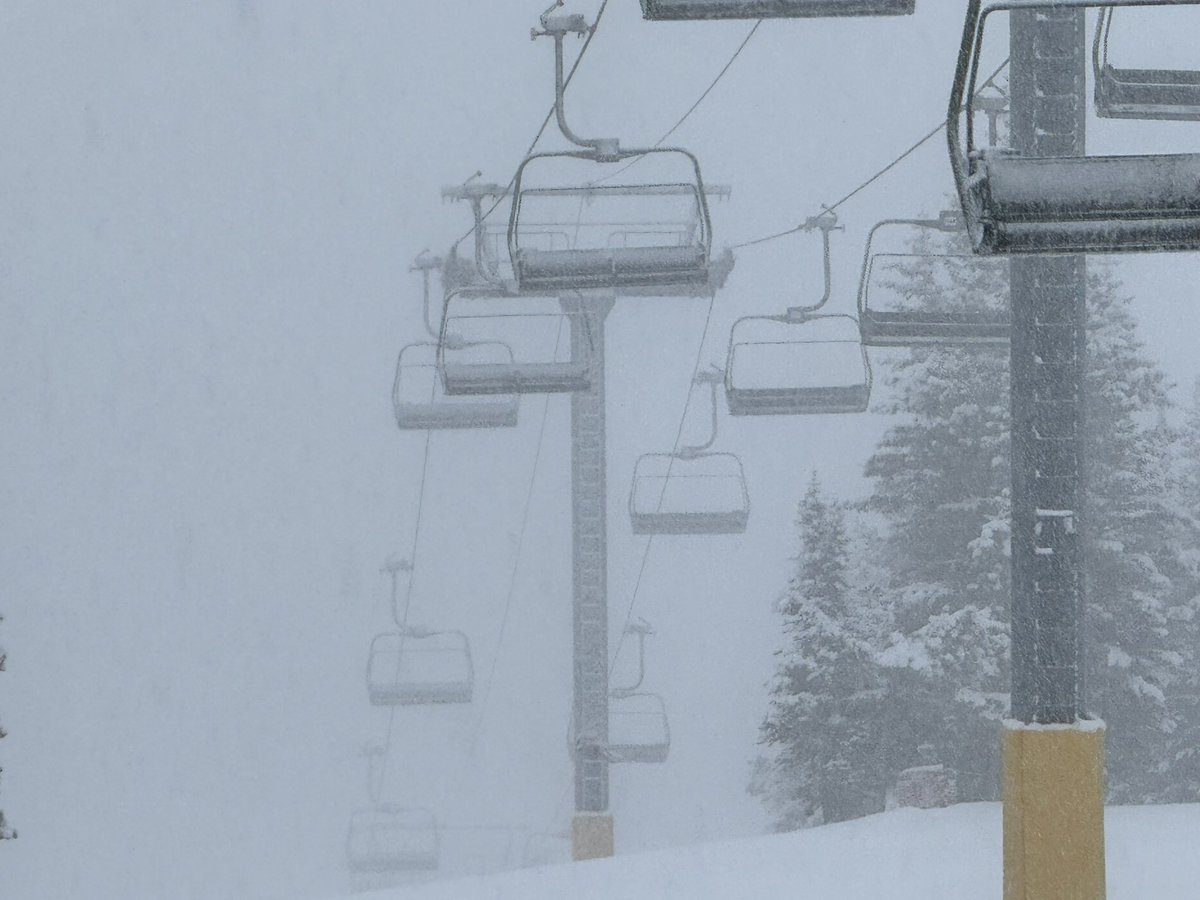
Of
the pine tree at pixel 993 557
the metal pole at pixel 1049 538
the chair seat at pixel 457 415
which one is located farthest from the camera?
the pine tree at pixel 993 557

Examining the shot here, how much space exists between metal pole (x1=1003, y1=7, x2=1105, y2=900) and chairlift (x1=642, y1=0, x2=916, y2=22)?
1.43 metres

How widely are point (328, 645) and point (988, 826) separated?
9925 cm

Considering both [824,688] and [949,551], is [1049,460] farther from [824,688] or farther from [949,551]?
[824,688]

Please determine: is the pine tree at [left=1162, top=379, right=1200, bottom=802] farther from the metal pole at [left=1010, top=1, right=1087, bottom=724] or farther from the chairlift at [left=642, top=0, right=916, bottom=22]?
the chairlift at [left=642, top=0, right=916, bottom=22]

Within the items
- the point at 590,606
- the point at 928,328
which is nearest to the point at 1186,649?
the point at 590,606

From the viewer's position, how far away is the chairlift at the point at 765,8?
6340 millimetres

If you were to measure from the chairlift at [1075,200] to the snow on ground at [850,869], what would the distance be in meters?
5.55

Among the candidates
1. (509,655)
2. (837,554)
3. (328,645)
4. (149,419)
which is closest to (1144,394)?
(837,554)

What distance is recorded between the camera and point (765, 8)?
6.44 metres

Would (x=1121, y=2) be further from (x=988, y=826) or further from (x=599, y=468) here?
(x=599, y=468)

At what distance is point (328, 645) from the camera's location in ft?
360

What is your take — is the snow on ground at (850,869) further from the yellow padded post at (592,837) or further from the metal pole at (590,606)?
Result: the yellow padded post at (592,837)

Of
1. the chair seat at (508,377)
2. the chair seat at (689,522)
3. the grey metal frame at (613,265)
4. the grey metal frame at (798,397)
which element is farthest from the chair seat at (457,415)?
the grey metal frame at (613,265)

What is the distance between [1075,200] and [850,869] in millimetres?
6666
